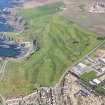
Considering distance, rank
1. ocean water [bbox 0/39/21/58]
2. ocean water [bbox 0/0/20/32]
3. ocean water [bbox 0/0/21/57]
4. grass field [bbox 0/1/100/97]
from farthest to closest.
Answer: ocean water [bbox 0/0/20/32]
ocean water [bbox 0/0/21/57]
ocean water [bbox 0/39/21/58]
grass field [bbox 0/1/100/97]

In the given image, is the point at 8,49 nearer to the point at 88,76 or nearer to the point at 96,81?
the point at 88,76

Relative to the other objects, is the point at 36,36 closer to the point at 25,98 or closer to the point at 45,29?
the point at 45,29

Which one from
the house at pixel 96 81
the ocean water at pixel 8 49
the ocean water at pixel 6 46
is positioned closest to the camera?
the house at pixel 96 81

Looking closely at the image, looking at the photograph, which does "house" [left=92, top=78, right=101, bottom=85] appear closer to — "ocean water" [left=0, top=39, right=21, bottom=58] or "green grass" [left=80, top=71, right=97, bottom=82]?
"green grass" [left=80, top=71, right=97, bottom=82]

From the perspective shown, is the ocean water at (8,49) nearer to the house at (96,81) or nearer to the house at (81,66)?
the house at (81,66)

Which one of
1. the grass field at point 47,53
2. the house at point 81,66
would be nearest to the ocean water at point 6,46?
the grass field at point 47,53

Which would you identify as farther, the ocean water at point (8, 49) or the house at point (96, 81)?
the ocean water at point (8, 49)

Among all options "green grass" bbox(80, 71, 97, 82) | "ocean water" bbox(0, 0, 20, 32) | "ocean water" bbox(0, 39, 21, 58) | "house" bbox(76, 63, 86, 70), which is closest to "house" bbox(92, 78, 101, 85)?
"green grass" bbox(80, 71, 97, 82)

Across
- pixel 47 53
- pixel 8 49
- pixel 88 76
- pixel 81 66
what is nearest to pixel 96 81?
pixel 88 76

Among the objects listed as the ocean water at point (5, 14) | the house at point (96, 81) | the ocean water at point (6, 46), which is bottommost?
the ocean water at point (5, 14)
